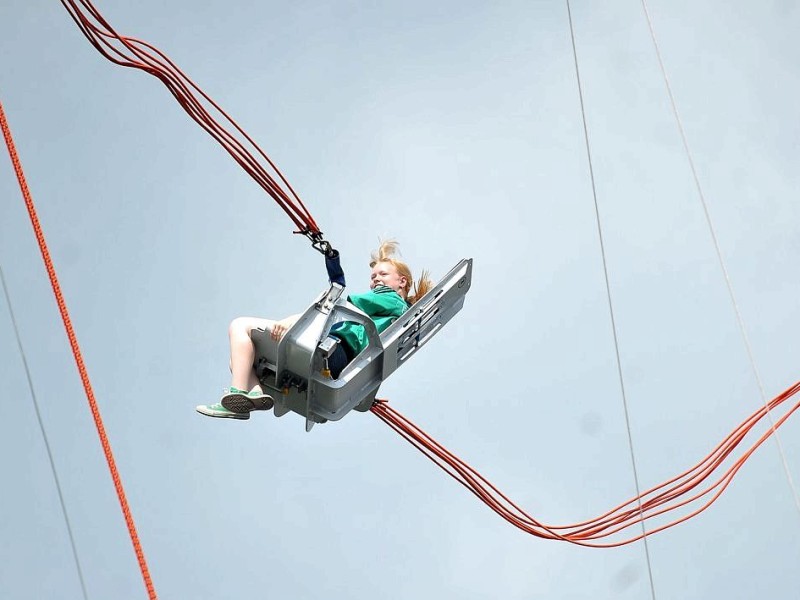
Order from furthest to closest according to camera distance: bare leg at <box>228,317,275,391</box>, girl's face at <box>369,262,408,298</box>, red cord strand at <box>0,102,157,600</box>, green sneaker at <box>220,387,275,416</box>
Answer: girl's face at <box>369,262,408,298</box> → bare leg at <box>228,317,275,391</box> → green sneaker at <box>220,387,275,416</box> → red cord strand at <box>0,102,157,600</box>

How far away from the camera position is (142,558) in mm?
6570

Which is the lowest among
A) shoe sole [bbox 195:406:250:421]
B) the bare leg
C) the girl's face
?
shoe sole [bbox 195:406:250:421]

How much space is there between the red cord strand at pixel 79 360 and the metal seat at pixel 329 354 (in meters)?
Answer: 1.66

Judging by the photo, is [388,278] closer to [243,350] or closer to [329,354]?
[329,354]

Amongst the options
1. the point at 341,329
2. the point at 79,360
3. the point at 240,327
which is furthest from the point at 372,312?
the point at 79,360

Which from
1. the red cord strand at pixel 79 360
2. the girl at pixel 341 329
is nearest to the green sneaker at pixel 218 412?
the girl at pixel 341 329

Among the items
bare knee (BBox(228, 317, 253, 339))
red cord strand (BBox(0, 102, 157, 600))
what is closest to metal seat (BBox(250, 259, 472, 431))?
bare knee (BBox(228, 317, 253, 339))

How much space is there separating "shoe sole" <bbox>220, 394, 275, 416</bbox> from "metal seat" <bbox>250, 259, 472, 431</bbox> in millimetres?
258

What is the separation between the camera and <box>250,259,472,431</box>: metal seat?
8.42 m

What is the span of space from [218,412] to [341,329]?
1056mm

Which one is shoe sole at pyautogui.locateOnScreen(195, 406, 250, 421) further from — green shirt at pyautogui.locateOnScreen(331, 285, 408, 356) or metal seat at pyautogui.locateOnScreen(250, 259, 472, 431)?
green shirt at pyautogui.locateOnScreen(331, 285, 408, 356)

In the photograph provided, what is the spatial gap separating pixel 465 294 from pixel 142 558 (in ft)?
12.2

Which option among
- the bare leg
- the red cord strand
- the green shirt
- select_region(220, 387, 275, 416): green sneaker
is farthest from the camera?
the green shirt

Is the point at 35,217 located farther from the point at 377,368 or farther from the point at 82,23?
the point at 377,368
